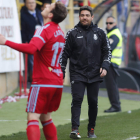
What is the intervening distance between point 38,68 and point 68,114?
4.43 metres

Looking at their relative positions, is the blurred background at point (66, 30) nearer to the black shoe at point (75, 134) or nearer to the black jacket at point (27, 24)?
the black jacket at point (27, 24)

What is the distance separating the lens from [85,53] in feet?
20.5

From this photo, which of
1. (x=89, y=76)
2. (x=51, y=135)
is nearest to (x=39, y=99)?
(x=51, y=135)

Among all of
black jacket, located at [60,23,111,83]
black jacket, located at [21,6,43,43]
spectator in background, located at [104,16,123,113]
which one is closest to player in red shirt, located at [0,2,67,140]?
black jacket, located at [60,23,111,83]

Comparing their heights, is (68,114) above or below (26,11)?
below

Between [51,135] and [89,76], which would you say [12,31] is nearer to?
[89,76]

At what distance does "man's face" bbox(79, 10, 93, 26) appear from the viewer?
630cm

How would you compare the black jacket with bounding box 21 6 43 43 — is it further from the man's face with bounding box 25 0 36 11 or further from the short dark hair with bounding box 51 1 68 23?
the short dark hair with bounding box 51 1 68 23

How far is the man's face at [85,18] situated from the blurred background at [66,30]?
15.8 feet

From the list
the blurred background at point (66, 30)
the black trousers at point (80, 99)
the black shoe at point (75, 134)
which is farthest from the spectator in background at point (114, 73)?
the black shoe at point (75, 134)

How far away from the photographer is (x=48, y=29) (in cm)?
476

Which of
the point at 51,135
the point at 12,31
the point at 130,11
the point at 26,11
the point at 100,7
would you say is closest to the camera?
the point at 51,135

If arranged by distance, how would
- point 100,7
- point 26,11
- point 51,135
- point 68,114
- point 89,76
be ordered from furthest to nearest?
point 100,7 < point 26,11 < point 68,114 < point 89,76 < point 51,135

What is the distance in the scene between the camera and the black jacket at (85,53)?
624 cm
